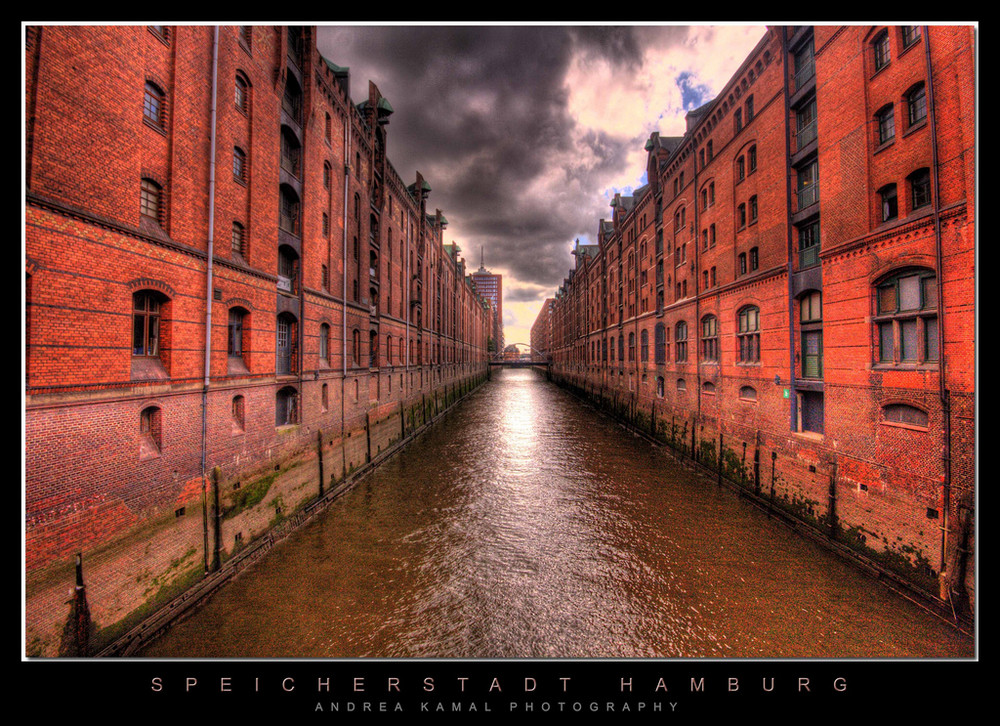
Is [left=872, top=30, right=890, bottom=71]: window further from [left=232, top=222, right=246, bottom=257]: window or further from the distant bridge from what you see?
the distant bridge

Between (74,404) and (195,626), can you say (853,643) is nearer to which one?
(195,626)

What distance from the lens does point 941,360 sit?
6336 mm

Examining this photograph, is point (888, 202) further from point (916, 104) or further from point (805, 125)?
point (805, 125)

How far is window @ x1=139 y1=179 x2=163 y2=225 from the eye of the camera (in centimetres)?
655

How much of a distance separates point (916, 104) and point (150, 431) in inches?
638

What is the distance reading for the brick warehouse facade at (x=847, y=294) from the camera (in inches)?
245

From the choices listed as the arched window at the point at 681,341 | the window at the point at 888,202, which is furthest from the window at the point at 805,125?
the arched window at the point at 681,341

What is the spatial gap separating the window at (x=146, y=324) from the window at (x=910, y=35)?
15904 mm

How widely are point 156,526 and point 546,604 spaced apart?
7239mm

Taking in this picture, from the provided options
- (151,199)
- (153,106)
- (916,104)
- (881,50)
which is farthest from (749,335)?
(153,106)

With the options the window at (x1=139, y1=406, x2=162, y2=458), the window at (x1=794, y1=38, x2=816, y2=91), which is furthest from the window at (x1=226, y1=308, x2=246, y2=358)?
the window at (x1=794, y1=38, x2=816, y2=91)

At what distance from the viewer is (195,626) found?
6.01 meters

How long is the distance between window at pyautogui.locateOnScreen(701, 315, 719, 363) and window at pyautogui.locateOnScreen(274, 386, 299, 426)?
52.2 ft
